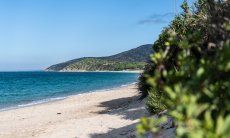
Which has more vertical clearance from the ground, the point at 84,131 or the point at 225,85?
the point at 225,85

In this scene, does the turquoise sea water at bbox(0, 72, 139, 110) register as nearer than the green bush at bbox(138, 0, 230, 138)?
No

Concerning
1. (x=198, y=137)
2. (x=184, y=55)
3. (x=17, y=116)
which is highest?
(x=184, y=55)

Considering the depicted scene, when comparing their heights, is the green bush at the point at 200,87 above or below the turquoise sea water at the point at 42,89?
above

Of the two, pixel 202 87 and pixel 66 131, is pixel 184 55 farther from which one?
Result: pixel 66 131

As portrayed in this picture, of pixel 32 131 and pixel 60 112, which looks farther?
pixel 60 112

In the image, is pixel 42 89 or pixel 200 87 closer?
pixel 200 87

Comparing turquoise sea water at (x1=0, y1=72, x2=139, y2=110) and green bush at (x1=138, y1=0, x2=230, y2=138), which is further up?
green bush at (x1=138, y1=0, x2=230, y2=138)

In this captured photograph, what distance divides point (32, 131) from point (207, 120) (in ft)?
61.9

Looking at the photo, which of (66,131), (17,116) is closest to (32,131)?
(66,131)

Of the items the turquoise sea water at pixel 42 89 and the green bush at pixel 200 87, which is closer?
the green bush at pixel 200 87

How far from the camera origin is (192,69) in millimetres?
3732

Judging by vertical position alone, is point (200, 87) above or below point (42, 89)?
above

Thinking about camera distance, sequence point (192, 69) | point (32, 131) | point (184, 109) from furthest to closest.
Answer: point (32, 131), point (192, 69), point (184, 109)

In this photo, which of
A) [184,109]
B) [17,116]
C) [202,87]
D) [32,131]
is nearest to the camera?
[184,109]
